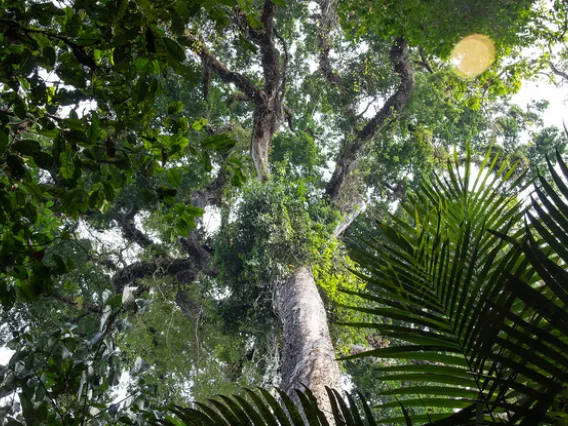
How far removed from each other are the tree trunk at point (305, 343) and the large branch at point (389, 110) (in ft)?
17.3

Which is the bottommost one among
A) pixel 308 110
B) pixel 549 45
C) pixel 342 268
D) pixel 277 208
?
pixel 342 268

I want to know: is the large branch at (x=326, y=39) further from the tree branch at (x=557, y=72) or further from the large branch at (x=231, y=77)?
the tree branch at (x=557, y=72)

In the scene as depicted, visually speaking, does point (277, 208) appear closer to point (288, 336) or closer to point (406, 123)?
point (288, 336)

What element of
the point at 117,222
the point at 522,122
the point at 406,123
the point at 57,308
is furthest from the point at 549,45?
the point at 57,308

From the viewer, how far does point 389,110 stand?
11719 mm

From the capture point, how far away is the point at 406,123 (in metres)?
11.8

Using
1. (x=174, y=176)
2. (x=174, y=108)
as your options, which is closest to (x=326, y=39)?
(x=174, y=108)

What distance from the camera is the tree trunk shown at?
14.7 ft

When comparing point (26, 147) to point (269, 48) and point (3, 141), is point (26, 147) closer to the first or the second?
point (3, 141)

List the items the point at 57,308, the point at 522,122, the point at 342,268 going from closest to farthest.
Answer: the point at 342,268
the point at 57,308
the point at 522,122

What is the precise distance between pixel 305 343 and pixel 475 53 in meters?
6.78

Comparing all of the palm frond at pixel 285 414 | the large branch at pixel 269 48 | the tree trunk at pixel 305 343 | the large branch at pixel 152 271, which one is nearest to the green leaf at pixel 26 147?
the palm frond at pixel 285 414

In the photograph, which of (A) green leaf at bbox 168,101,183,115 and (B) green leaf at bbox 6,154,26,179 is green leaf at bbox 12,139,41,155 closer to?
(B) green leaf at bbox 6,154,26,179

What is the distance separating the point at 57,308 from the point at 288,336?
807 cm
